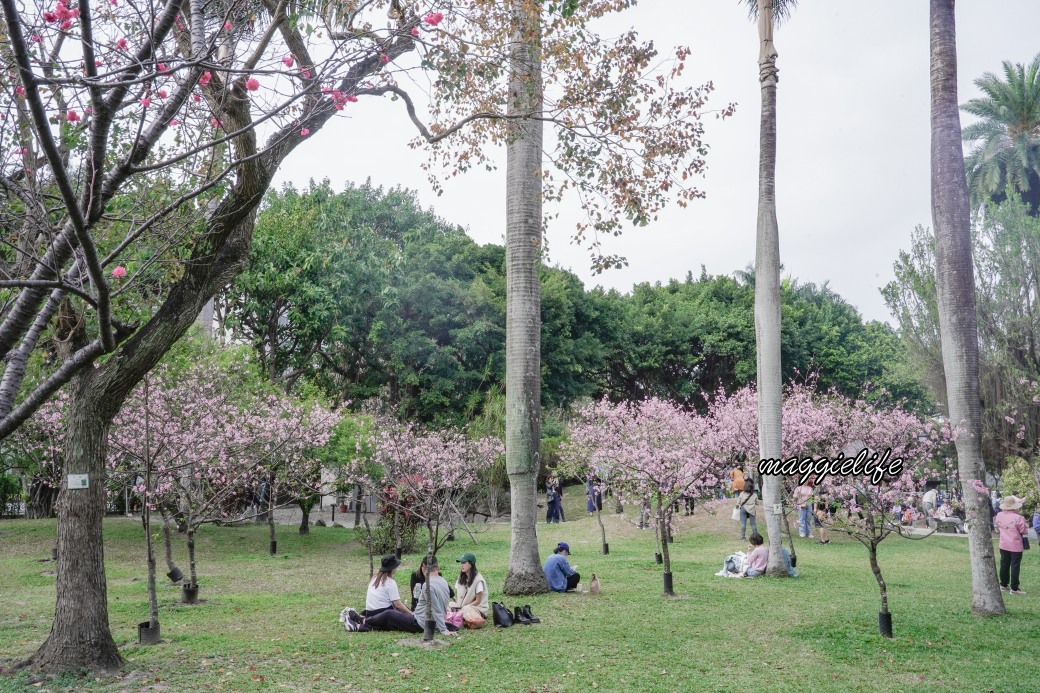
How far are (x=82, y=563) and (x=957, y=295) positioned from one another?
1109 cm

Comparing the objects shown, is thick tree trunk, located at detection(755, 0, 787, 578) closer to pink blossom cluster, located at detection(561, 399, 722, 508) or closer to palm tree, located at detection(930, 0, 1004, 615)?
pink blossom cluster, located at detection(561, 399, 722, 508)

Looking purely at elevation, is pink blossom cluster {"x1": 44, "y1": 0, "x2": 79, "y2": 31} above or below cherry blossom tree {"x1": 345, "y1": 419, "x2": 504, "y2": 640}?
above

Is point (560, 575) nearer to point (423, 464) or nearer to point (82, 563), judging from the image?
point (423, 464)

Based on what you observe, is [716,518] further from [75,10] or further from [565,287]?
[75,10]

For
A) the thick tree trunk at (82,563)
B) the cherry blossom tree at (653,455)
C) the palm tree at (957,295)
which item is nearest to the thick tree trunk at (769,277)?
the cherry blossom tree at (653,455)

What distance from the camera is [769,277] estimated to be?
15.1m

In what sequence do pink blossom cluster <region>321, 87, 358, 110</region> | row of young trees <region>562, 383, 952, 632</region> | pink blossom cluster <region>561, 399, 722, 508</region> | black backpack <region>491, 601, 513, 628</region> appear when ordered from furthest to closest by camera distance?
row of young trees <region>562, 383, 952, 632</region> → pink blossom cluster <region>561, 399, 722, 508</region> → black backpack <region>491, 601, 513, 628</region> → pink blossom cluster <region>321, 87, 358, 110</region>

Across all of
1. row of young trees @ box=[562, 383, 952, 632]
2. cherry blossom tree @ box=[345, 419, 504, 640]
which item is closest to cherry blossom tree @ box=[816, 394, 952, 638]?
row of young trees @ box=[562, 383, 952, 632]

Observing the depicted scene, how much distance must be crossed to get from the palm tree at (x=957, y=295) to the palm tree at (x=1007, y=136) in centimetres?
2781

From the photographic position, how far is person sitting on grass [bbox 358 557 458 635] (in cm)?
985

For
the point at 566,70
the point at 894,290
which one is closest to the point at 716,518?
the point at 894,290

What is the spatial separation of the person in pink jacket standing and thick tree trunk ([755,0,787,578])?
145 inches

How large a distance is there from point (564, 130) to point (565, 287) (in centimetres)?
2355

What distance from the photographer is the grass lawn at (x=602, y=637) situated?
25.1 ft
